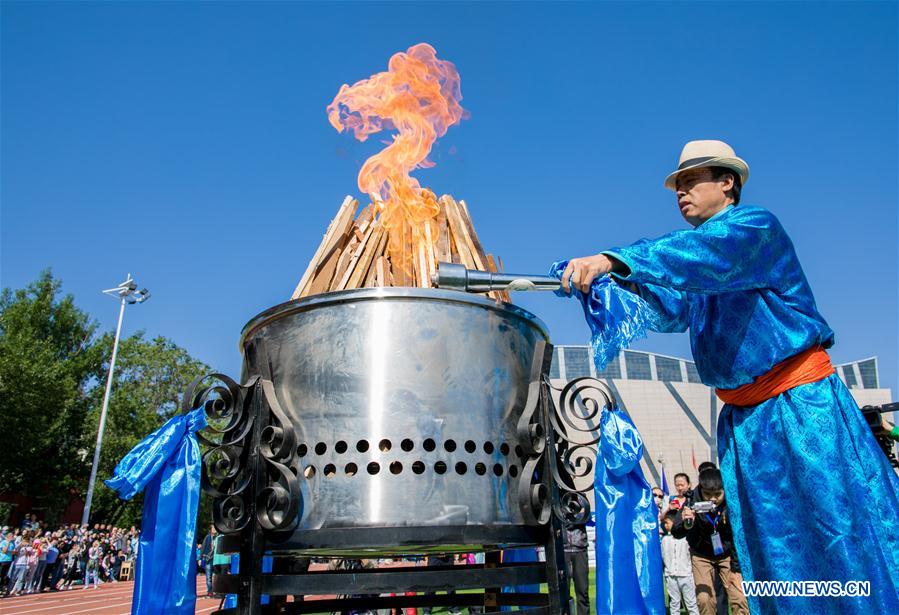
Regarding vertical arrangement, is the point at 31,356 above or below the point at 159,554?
above

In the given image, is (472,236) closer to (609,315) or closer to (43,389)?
(609,315)

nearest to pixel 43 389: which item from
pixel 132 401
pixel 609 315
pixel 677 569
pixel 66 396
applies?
pixel 66 396

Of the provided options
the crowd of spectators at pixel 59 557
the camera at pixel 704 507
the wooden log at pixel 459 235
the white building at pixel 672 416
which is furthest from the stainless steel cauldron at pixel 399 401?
the white building at pixel 672 416

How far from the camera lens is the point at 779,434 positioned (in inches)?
87.9

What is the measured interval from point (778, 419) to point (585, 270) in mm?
892

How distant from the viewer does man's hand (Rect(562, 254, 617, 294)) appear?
238 cm

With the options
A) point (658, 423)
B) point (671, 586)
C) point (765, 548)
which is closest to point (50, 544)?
point (671, 586)

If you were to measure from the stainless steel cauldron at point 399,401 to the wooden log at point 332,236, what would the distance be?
2.35ft

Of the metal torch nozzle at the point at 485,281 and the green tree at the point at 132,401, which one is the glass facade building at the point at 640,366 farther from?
the metal torch nozzle at the point at 485,281

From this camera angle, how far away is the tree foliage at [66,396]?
23844 mm

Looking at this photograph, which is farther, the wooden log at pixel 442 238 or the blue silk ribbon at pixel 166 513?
the wooden log at pixel 442 238

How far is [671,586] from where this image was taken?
26.3 feet

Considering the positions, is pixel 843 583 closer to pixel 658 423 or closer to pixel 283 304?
pixel 283 304

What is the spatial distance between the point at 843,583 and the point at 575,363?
5362 cm
